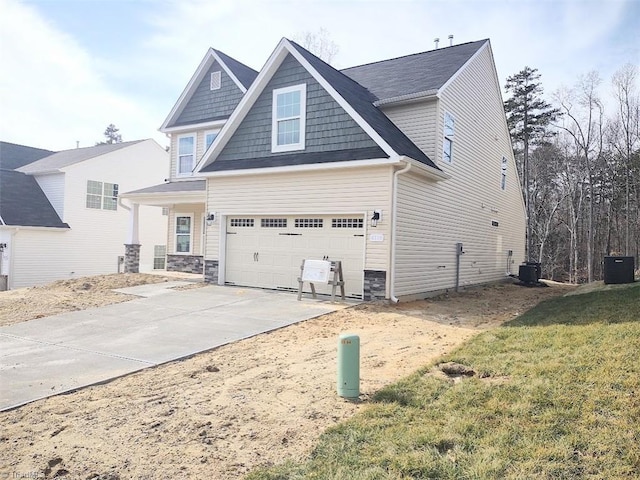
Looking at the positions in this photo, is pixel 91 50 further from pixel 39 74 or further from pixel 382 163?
pixel 382 163

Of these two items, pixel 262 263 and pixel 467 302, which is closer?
pixel 467 302

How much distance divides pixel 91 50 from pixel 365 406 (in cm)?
878

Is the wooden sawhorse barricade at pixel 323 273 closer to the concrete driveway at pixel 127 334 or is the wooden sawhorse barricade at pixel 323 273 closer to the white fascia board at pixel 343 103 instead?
the concrete driveway at pixel 127 334

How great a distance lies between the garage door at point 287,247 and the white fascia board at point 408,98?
4003mm

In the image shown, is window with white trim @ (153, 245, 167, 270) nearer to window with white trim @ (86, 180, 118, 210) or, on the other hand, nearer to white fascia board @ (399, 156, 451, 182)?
window with white trim @ (86, 180, 118, 210)

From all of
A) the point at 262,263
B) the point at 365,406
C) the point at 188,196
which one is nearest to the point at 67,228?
the point at 188,196

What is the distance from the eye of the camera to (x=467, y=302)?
12.3 m

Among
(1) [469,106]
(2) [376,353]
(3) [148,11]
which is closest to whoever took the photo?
(2) [376,353]

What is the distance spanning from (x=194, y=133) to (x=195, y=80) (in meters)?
2.21

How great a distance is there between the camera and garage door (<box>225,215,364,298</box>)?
38.1 feet

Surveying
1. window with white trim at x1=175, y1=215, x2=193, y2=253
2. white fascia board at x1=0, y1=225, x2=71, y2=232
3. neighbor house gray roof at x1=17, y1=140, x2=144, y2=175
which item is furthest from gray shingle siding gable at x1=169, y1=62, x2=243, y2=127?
white fascia board at x1=0, y1=225, x2=71, y2=232

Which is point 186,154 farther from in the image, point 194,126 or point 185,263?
point 185,263

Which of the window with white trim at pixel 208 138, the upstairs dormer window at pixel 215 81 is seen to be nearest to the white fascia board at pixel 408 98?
the window with white trim at pixel 208 138

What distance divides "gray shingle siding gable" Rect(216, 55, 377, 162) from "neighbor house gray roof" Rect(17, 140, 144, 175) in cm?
1326
